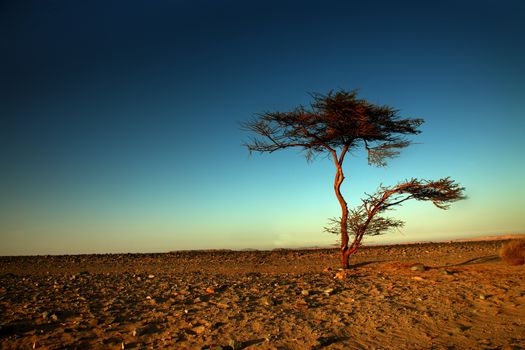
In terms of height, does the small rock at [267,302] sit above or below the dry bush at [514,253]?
below

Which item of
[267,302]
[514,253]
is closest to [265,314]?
[267,302]

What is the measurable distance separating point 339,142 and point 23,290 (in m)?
12.2

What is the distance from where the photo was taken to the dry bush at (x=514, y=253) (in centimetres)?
1426

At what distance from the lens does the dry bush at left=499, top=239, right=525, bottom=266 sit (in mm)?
14261

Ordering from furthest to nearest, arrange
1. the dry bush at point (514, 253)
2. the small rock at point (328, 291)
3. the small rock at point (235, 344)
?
1. the dry bush at point (514, 253)
2. the small rock at point (328, 291)
3. the small rock at point (235, 344)

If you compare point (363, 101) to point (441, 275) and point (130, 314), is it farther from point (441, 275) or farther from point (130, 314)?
point (130, 314)

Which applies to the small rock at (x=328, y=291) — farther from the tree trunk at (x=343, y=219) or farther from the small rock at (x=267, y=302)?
the tree trunk at (x=343, y=219)

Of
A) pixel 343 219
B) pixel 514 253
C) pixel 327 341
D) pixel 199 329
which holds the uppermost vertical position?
pixel 343 219

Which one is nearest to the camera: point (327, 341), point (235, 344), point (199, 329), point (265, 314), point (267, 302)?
point (235, 344)

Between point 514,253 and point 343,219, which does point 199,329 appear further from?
point 514,253

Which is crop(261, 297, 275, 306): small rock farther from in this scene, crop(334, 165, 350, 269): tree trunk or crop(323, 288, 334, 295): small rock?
crop(334, 165, 350, 269): tree trunk

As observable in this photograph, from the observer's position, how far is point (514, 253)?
14.5 metres

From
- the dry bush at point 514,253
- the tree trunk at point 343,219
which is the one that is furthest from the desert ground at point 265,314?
the dry bush at point 514,253

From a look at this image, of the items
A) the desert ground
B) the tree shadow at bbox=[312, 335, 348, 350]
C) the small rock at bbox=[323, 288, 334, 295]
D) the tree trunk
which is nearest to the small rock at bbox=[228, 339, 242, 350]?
the desert ground
